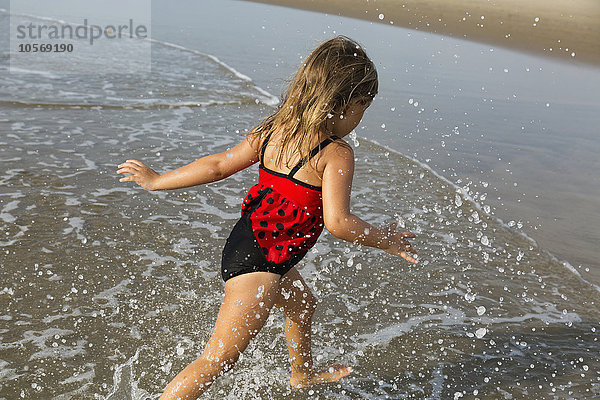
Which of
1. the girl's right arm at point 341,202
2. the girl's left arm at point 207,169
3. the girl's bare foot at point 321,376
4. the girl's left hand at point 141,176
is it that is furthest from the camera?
the girl's bare foot at point 321,376

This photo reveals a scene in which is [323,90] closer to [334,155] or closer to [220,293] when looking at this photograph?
[334,155]

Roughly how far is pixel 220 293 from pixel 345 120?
1699mm

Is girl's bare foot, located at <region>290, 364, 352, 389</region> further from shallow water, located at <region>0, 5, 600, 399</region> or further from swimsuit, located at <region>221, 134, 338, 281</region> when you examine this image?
swimsuit, located at <region>221, 134, 338, 281</region>

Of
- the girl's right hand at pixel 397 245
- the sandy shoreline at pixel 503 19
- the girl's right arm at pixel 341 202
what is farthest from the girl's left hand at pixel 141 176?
the sandy shoreline at pixel 503 19

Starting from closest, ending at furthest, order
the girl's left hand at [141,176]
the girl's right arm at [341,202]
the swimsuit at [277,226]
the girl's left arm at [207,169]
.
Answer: the girl's right arm at [341,202] → the swimsuit at [277,226] → the girl's left arm at [207,169] → the girl's left hand at [141,176]

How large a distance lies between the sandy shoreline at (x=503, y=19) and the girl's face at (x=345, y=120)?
13.9 metres

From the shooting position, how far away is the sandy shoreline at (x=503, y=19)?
1673cm

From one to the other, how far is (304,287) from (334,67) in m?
1.04

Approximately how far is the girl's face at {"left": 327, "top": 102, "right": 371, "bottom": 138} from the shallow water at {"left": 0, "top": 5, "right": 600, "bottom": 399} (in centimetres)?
134

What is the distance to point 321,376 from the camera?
3.16 meters

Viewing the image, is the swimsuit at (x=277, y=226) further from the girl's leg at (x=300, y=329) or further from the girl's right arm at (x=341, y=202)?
the girl's leg at (x=300, y=329)

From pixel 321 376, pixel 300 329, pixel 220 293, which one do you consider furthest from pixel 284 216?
pixel 220 293

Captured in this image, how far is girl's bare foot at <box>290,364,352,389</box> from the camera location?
313cm

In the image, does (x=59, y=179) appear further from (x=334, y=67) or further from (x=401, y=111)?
(x=401, y=111)
